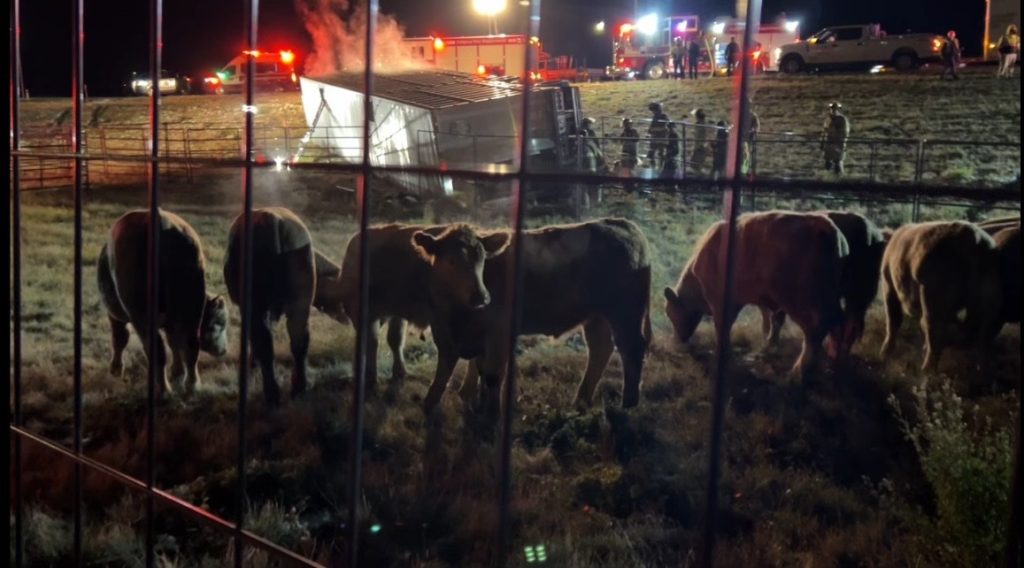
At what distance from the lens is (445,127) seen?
4.77 m

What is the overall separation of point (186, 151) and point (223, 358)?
4.99 feet

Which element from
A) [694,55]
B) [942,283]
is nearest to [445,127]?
[942,283]

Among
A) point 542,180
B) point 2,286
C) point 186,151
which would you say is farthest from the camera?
point 186,151

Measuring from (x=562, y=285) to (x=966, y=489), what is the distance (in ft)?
7.54

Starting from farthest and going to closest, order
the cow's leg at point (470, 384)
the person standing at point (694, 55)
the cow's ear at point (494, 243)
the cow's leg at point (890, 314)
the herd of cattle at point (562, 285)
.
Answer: the person standing at point (694, 55), the cow's leg at point (890, 314), the cow's leg at point (470, 384), the herd of cattle at point (562, 285), the cow's ear at point (494, 243)

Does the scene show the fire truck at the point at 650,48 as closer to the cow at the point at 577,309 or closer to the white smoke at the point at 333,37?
the white smoke at the point at 333,37

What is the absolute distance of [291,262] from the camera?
595cm

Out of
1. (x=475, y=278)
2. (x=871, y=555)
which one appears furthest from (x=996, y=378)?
(x=475, y=278)

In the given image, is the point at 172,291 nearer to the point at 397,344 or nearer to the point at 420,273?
the point at 397,344

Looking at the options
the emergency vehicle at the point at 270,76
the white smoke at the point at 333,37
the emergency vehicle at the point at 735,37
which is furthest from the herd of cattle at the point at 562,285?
the white smoke at the point at 333,37

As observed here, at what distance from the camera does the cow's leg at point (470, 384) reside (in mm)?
5660

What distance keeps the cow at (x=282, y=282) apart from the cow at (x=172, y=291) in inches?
10.7

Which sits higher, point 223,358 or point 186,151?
point 186,151

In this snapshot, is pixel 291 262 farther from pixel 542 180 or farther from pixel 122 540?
pixel 542 180
